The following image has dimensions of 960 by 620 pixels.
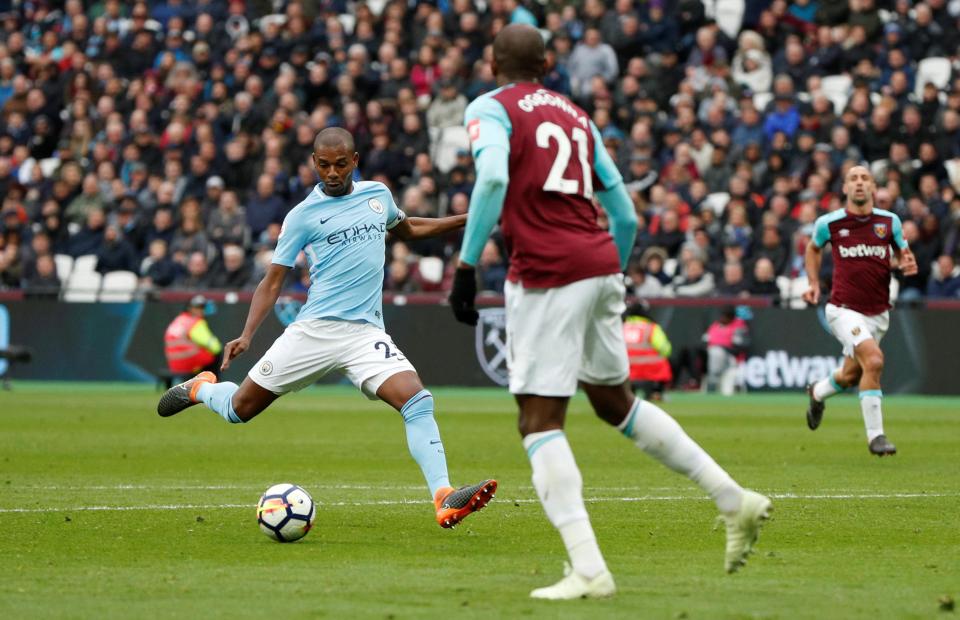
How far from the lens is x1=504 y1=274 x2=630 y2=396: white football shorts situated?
6.36 metres

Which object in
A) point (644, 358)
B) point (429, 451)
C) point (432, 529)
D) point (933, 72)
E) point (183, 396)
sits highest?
point (429, 451)

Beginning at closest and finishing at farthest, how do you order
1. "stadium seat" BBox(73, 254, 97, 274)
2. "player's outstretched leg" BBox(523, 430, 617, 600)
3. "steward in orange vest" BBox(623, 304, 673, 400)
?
"player's outstretched leg" BBox(523, 430, 617, 600) → "steward in orange vest" BBox(623, 304, 673, 400) → "stadium seat" BBox(73, 254, 97, 274)

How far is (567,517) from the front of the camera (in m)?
6.28

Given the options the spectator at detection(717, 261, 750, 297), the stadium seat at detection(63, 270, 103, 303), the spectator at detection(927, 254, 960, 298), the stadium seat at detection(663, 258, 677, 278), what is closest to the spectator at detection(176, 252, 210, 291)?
the stadium seat at detection(63, 270, 103, 303)

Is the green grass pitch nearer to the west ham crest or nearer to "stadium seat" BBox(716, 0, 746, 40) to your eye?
the west ham crest

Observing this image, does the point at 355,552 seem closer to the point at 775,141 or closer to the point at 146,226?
the point at 775,141

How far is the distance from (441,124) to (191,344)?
6501 millimetres

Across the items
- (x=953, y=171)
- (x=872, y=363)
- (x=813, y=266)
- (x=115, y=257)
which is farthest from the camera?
(x=115, y=257)

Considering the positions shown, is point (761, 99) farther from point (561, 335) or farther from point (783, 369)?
point (561, 335)

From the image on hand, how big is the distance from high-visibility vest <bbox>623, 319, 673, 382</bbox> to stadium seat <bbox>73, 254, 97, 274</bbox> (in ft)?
35.5

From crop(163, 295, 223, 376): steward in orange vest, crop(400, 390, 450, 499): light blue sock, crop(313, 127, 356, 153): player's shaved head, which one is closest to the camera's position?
crop(400, 390, 450, 499): light blue sock

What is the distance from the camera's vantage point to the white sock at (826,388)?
14.4 m

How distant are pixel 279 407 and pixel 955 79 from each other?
11820 mm

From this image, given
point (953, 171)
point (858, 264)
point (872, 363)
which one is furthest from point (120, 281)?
point (872, 363)
